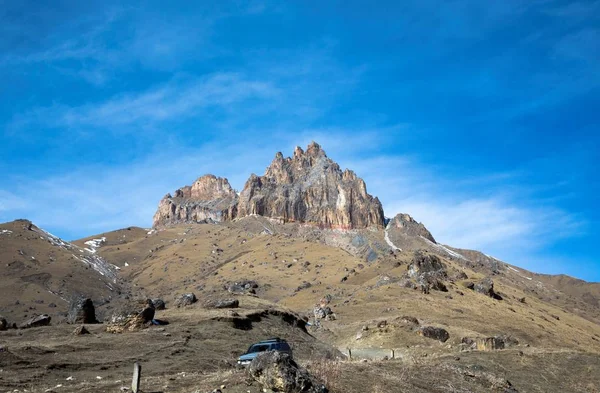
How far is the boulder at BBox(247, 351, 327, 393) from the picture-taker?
13.7m

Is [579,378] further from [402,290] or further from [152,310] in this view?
[402,290]

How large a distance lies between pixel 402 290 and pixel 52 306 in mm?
61259

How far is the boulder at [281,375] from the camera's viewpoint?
13.7 meters

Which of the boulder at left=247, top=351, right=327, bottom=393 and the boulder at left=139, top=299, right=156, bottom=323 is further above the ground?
the boulder at left=139, top=299, right=156, bottom=323

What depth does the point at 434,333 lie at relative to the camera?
4556 cm

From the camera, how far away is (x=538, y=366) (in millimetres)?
29422

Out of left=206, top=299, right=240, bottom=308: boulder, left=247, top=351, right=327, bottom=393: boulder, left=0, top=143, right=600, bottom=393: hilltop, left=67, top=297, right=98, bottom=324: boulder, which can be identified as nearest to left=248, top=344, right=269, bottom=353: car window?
left=0, top=143, right=600, bottom=393: hilltop

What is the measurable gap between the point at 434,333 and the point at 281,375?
35.2m

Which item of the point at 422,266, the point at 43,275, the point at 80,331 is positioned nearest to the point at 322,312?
the point at 422,266

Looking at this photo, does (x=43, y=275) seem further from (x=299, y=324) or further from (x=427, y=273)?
(x=427, y=273)

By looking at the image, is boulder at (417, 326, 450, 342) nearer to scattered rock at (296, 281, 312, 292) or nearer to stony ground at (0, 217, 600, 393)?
stony ground at (0, 217, 600, 393)

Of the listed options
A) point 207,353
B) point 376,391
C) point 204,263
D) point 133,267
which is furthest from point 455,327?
point 133,267

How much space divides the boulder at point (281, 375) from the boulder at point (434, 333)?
33.8 meters

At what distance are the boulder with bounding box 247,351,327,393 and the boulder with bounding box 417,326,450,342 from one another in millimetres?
33761
